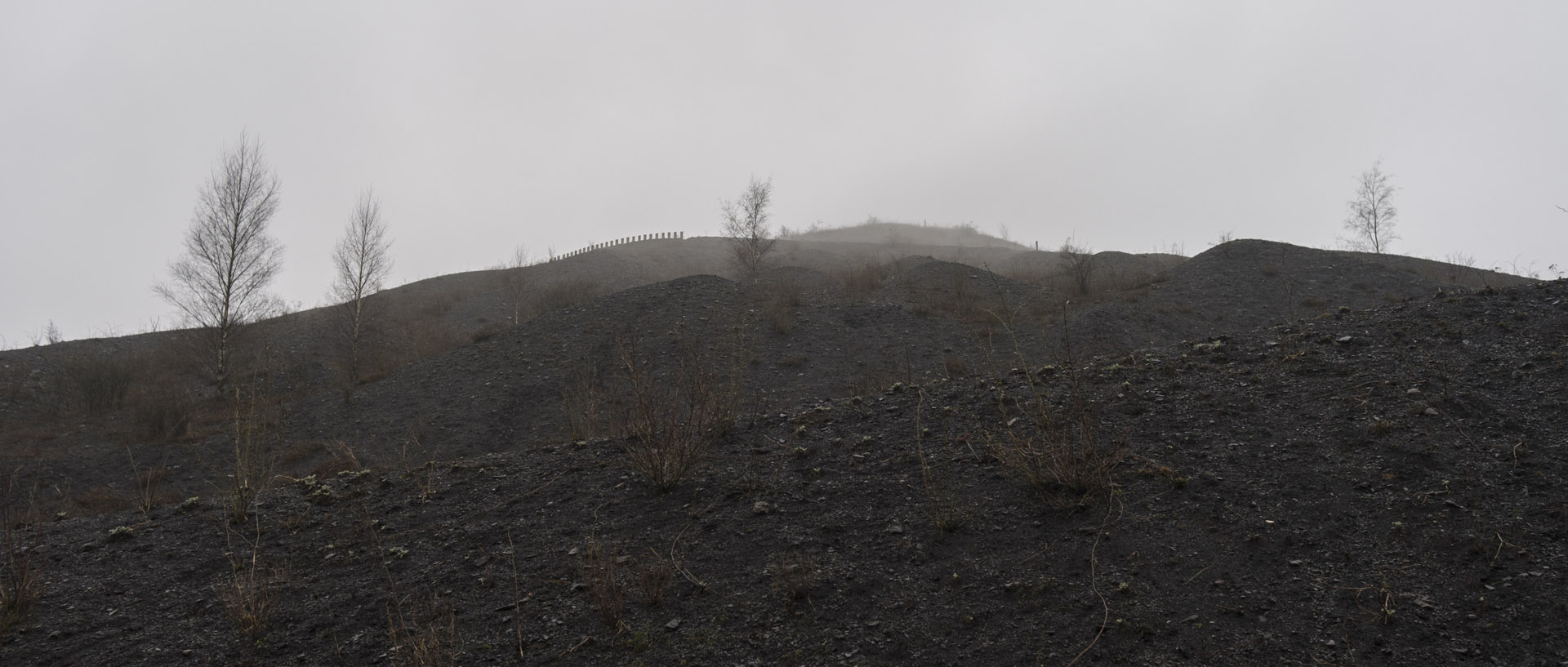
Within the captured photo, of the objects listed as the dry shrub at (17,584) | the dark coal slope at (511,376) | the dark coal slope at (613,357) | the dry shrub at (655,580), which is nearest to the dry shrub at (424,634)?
the dry shrub at (655,580)

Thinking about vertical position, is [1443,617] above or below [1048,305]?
below

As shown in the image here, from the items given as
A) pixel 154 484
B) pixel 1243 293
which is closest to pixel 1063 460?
pixel 154 484

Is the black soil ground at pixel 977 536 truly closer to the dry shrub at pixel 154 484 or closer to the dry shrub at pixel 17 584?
the dry shrub at pixel 17 584

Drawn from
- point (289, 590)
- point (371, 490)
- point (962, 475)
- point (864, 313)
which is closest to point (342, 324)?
point (864, 313)

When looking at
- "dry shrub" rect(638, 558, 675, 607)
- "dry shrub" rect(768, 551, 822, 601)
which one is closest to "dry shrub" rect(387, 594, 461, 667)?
"dry shrub" rect(638, 558, 675, 607)

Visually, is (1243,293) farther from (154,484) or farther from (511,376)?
(154,484)

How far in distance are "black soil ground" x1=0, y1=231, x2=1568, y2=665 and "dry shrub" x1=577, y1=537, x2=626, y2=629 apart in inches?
1.1

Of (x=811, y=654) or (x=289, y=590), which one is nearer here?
(x=811, y=654)

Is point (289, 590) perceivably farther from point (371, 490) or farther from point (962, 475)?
point (962, 475)

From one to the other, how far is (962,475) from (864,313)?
10.9 m

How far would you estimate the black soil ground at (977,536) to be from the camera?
3047 mm

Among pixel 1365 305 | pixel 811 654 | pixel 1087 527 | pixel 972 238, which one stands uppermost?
pixel 972 238

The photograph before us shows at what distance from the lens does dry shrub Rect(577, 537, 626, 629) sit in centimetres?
338

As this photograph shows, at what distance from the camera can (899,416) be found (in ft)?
19.0
